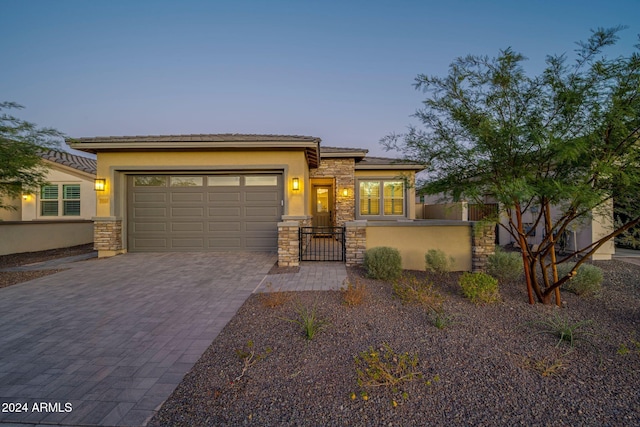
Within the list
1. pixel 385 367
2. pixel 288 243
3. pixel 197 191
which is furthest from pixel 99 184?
pixel 385 367

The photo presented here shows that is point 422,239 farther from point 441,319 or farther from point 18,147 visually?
point 18,147

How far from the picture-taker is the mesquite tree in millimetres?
3281

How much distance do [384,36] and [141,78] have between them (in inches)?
505

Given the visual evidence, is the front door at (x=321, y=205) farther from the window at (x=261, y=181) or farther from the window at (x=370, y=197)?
the window at (x=261, y=181)

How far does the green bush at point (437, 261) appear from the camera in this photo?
6.03 m

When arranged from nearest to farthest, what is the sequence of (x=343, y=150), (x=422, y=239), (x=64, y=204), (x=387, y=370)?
(x=387, y=370) < (x=422, y=239) < (x=343, y=150) < (x=64, y=204)

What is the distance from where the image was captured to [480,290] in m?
4.26

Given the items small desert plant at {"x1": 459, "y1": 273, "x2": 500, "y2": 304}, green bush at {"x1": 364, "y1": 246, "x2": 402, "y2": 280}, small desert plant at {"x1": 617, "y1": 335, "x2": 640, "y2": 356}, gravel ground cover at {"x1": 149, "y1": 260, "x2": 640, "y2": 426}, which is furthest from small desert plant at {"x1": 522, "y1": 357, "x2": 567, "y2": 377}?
green bush at {"x1": 364, "y1": 246, "x2": 402, "y2": 280}

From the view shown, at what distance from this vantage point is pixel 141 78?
46.8 feet

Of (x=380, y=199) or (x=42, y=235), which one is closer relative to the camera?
(x=42, y=235)

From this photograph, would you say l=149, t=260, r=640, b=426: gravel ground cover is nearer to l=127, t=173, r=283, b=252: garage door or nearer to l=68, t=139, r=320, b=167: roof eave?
l=127, t=173, r=283, b=252: garage door

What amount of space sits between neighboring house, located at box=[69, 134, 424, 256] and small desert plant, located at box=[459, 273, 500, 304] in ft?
16.9

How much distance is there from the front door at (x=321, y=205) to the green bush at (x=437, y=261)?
6.70 meters

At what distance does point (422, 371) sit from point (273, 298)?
8.21ft
